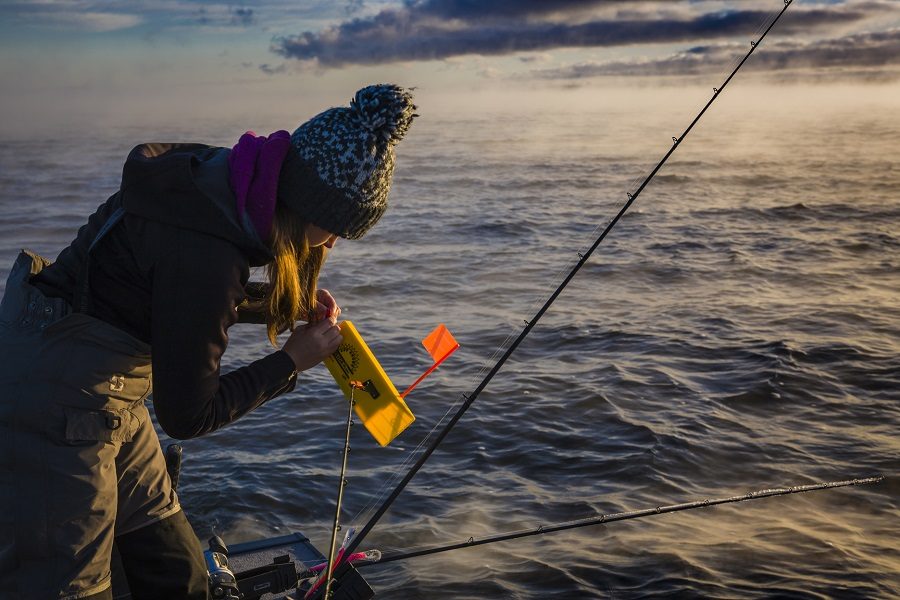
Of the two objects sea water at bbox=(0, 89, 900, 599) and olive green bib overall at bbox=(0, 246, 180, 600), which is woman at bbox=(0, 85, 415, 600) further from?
sea water at bbox=(0, 89, 900, 599)

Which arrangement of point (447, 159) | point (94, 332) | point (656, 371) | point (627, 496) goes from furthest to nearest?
point (447, 159)
point (656, 371)
point (627, 496)
point (94, 332)

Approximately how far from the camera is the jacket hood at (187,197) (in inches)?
78.0

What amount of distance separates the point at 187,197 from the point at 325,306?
77 centimetres

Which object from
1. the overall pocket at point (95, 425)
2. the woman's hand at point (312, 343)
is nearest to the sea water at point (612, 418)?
the woman's hand at point (312, 343)

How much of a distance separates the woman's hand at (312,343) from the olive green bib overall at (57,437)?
38cm

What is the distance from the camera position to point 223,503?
5.54 metres

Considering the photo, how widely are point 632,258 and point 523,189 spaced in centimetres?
1120

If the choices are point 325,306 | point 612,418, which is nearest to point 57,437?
point 325,306

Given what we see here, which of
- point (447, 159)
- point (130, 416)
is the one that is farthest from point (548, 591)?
point (447, 159)

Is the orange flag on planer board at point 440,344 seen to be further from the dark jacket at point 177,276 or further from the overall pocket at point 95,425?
the overall pocket at point 95,425

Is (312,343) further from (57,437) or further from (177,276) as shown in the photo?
(57,437)

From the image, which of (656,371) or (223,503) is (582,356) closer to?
(656,371)

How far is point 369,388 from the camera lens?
9.15 feet

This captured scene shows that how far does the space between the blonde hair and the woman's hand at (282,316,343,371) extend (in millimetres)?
51
